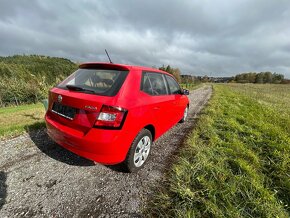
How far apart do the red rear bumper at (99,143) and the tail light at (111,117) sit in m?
0.08

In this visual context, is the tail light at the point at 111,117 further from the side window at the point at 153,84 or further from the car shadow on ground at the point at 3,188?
the car shadow on ground at the point at 3,188

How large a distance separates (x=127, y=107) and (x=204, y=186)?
1.57m

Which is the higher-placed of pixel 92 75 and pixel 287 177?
pixel 92 75

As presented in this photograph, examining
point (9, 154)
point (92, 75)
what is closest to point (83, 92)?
point (92, 75)

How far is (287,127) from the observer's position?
4938 mm

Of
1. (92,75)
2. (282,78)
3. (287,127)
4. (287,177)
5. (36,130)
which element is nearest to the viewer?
(287,177)

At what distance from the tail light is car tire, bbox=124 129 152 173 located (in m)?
0.51

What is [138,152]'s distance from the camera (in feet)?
9.16

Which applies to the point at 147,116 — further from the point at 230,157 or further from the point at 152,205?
the point at 230,157

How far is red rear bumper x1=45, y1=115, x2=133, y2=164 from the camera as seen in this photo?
2186 millimetres

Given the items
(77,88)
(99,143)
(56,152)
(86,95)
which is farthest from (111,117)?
(56,152)

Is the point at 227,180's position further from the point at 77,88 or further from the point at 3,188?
the point at 3,188

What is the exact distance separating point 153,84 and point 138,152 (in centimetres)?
133

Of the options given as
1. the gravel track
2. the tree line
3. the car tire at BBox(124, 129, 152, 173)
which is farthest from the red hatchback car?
the tree line
